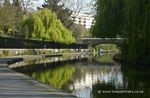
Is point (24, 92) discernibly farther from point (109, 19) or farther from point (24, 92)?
point (109, 19)

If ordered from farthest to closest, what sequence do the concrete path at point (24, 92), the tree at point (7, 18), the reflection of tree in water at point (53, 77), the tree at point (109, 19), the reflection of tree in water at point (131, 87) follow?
the tree at point (7, 18) < the tree at point (109, 19) < the reflection of tree in water at point (53, 77) < the reflection of tree in water at point (131, 87) < the concrete path at point (24, 92)

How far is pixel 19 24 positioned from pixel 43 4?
1095 inches

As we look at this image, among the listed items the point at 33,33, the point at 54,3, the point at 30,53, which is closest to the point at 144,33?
the point at 30,53

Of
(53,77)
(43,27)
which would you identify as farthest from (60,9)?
(53,77)

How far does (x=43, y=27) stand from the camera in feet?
246

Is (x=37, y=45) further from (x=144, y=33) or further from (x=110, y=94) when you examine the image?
(x=110, y=94)

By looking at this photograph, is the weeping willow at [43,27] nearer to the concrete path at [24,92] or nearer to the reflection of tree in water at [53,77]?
the reflection of tree in water at [53,77]

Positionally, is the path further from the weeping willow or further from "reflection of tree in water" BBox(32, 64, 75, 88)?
the weeping willow

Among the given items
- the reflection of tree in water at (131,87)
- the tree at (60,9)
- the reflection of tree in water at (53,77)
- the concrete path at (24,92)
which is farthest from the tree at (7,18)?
the concrete path at (24,92)

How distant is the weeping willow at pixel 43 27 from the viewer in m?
73.6

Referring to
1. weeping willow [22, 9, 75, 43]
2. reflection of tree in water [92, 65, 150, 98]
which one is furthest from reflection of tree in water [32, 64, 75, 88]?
weeping willow [22, 9, 75, 43]

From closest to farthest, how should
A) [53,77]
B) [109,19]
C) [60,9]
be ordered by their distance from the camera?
1. [53,77]
2. [109,19]
3. [60,9]

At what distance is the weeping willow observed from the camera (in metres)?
73.6

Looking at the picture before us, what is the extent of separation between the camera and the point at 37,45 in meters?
72.0
